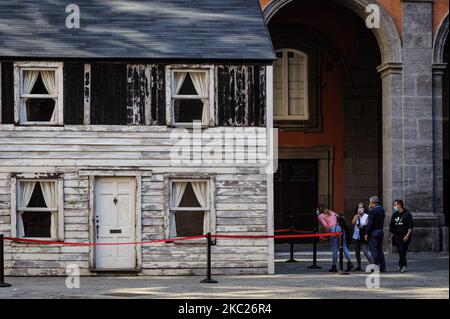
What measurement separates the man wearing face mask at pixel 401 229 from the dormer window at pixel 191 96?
4.87m

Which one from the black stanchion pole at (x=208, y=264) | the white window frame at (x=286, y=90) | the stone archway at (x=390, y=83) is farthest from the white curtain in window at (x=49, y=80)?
the white window frame at (x=286, y=90)

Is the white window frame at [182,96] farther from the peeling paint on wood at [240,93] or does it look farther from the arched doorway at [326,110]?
the arched doorway at [326,110]

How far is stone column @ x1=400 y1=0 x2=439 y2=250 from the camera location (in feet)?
92.6

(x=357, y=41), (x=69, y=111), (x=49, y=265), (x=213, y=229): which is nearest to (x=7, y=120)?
(x=69, y=111)

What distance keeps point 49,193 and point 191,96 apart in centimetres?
390

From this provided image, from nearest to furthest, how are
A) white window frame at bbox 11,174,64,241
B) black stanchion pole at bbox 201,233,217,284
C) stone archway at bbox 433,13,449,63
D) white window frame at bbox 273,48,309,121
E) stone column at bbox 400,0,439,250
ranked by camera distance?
1. black stanchion pole at bbox 201,233,217,284
2. white window frame at bbox 11,174,64,241
3. stone column at bbox 400,0,439,250
4. stone archway at bbox 433,13,449,63
5. white window frame at bbox 273,48,309,121

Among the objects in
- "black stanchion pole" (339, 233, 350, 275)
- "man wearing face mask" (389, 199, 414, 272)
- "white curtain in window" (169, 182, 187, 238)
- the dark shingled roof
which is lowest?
"black stanchion pole" (339, 233, 350, 275)

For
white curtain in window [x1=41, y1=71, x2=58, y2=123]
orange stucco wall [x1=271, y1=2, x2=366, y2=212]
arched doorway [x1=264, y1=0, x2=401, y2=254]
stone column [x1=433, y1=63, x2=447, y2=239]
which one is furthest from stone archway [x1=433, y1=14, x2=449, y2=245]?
white curtain in window [x1=41, y1=71, x2=58, y2=123]

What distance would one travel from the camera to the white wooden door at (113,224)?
21.9 meters

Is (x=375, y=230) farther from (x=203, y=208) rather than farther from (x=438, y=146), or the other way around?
(x=438, y=146)

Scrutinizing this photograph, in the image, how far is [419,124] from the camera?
93.4 feet

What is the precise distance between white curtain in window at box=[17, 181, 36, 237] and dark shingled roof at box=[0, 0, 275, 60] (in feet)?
9.54

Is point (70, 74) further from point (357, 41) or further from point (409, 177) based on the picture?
point (357, 41)

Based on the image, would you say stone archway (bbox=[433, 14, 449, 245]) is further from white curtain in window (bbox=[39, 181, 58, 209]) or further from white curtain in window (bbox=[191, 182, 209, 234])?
white curtain in window (bbox=[39, 181, 58, 209])
